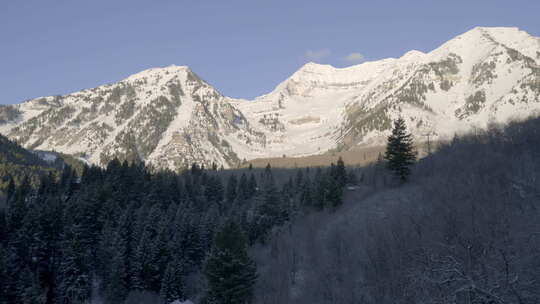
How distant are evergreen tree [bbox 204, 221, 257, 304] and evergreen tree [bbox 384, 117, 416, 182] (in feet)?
160

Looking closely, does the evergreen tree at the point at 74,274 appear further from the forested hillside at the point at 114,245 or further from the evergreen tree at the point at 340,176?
the evergreen tree at the point at 340,176

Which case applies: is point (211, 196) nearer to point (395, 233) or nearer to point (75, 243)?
point (75, 243)

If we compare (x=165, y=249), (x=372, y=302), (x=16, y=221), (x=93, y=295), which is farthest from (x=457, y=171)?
(x=16, y=221)

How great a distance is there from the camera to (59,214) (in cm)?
8212

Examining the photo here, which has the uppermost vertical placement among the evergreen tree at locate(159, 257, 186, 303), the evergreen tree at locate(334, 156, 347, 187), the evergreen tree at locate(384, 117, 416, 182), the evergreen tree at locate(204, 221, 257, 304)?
the evergreen tree at locate(384, 117, 416, 182)

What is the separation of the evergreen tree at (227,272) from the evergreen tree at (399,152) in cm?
4875

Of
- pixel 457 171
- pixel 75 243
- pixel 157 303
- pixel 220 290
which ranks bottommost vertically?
pixel 157 303

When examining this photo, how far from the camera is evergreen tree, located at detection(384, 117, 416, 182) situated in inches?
3671

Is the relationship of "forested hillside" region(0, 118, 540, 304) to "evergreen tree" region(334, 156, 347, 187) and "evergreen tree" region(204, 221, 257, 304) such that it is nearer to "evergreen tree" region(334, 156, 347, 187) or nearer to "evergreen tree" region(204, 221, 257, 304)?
"evergreen tree" region(204, 221, 257, 304)

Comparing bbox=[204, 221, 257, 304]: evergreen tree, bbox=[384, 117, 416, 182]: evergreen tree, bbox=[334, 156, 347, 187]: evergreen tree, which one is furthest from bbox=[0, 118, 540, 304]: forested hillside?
bbox=[384, 117, 416, 182]: evergreen tree

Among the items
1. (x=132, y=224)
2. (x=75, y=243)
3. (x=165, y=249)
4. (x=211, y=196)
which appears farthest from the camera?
(x=211, y=196)

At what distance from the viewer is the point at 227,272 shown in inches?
2253

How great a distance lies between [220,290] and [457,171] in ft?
265

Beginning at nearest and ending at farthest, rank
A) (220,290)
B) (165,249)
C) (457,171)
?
1. (220,290)
2. (165,249)
3. (457,171)
